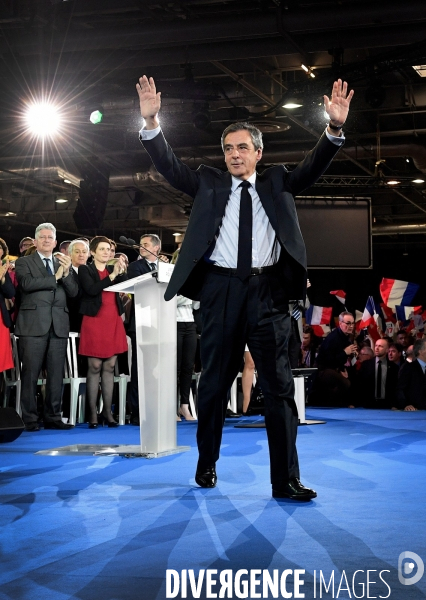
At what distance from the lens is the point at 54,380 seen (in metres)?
6.74

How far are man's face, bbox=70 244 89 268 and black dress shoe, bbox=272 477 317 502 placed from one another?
4382 mm

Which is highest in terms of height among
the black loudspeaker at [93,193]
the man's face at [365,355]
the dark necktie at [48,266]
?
the black loudspeaker at [93,193]

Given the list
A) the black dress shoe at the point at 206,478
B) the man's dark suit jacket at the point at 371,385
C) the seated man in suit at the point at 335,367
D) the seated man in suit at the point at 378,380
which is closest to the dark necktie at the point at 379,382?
the seated man in suit at the point at 378,380

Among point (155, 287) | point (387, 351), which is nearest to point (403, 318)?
point (387, 351)

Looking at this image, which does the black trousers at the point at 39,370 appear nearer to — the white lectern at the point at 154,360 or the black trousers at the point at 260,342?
the white lectern at the point at 154,360

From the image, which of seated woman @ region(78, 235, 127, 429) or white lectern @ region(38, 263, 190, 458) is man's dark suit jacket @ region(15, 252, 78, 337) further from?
white lectern @ region(38, 263, 190, 458)

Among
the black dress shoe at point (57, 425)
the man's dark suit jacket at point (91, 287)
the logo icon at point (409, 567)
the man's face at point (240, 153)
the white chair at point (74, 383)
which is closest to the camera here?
the logo icon at point (409, 567)

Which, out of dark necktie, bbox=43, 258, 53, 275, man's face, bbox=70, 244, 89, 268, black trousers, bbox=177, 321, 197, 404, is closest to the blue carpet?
dark necktie, bbox=43, 258, 53, 275

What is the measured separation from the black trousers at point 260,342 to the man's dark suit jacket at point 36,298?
11.7 ft

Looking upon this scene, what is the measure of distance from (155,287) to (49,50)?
530 cm

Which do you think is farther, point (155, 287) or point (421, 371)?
point (421, 371)

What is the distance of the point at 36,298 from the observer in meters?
6.64

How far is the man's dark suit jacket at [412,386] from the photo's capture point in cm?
963

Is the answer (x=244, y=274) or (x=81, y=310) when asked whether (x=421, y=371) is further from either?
(x=244, y=274)
